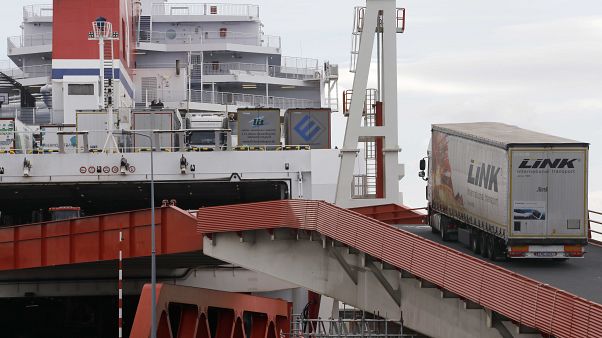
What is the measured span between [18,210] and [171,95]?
11.8 meters

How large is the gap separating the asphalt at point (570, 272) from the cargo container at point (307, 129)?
66.8ft

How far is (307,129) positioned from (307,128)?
53mm

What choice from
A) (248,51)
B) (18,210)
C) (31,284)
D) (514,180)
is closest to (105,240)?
(31,284)

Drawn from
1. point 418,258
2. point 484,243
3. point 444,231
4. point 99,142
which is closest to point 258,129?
point 99,142

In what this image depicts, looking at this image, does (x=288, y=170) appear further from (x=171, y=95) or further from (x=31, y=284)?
(x=171, y=95)

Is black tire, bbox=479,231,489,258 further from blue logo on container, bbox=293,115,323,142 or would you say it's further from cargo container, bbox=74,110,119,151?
cargo container, bbox=74,110,119,151

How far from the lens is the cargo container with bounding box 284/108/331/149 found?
58.6 meters

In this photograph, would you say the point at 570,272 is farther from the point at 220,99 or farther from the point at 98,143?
the point at 220,99

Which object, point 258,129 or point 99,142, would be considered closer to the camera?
Answer: point 258,129

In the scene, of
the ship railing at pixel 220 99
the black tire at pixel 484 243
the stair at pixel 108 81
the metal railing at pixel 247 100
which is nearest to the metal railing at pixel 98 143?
the stair at pixel 108 81

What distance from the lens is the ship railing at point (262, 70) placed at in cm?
7750

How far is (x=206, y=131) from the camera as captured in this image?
57.3m

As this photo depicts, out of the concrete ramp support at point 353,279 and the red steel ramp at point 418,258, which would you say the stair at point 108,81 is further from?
the concrete ramp support at point 353,279

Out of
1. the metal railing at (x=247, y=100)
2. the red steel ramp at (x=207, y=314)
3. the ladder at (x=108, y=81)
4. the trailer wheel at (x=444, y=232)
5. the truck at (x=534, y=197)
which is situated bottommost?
the red steel ramp at (x=207, y=314)
